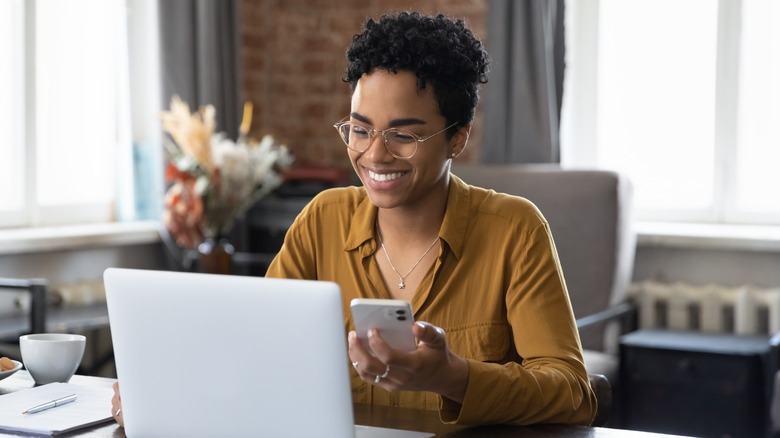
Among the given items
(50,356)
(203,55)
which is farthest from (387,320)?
(203,55)

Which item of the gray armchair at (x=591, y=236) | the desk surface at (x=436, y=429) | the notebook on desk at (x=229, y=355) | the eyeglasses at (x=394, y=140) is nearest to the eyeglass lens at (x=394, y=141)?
the eyeglasses at (x=394, y=140)

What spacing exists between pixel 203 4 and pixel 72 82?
2.07ft

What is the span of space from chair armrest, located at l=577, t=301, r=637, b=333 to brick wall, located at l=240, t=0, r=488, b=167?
1570 mm

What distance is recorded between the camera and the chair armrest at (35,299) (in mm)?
3326

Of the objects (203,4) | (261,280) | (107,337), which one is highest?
(203,4)

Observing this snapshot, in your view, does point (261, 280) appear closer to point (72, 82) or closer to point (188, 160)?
point (188, 160)

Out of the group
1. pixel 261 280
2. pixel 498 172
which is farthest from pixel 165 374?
pixel 498 172

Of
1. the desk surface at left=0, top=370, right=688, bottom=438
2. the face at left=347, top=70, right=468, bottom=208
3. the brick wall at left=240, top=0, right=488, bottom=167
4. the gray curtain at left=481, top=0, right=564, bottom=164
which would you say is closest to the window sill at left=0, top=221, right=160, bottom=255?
the brick wall at left=240, top=0, right=488, bottom=167

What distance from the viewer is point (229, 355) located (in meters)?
1.41

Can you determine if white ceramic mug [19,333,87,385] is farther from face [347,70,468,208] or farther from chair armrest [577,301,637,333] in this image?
chair armrest [577,301,637,333]

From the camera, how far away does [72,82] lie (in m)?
4.32

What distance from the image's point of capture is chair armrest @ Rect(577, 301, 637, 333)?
11.6 feet

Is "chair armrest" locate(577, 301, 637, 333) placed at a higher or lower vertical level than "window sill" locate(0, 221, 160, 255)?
lower

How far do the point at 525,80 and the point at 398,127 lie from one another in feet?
8.00
